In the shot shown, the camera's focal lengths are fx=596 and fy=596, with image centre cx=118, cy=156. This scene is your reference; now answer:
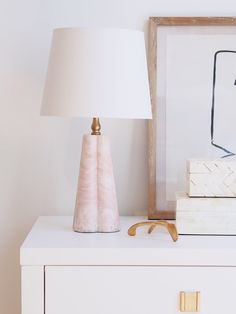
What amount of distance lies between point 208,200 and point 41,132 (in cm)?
59

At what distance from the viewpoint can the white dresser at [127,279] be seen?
141 cm

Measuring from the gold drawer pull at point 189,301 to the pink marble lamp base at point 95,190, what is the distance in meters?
0.27

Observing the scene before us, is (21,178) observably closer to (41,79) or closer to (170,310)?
(41,79)

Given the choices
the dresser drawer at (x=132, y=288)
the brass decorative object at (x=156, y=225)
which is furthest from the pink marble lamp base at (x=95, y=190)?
the dresser drawer at (x=132, y=288)

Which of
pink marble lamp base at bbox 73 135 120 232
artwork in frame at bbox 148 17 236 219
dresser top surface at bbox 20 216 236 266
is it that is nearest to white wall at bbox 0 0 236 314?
artwork in frame at bbox 148 17 236 219

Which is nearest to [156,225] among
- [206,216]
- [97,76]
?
[206,216]

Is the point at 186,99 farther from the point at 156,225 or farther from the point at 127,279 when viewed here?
the point at 127,279

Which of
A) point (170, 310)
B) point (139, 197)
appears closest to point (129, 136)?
point (139, 197)

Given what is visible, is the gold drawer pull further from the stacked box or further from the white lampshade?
the white lampshade

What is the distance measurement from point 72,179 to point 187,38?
0.55 meters

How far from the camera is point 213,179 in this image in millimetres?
1564

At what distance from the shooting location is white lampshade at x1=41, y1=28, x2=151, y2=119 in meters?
1.45

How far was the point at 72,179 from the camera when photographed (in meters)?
1.85

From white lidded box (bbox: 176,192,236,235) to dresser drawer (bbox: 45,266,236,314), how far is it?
0.50ft
